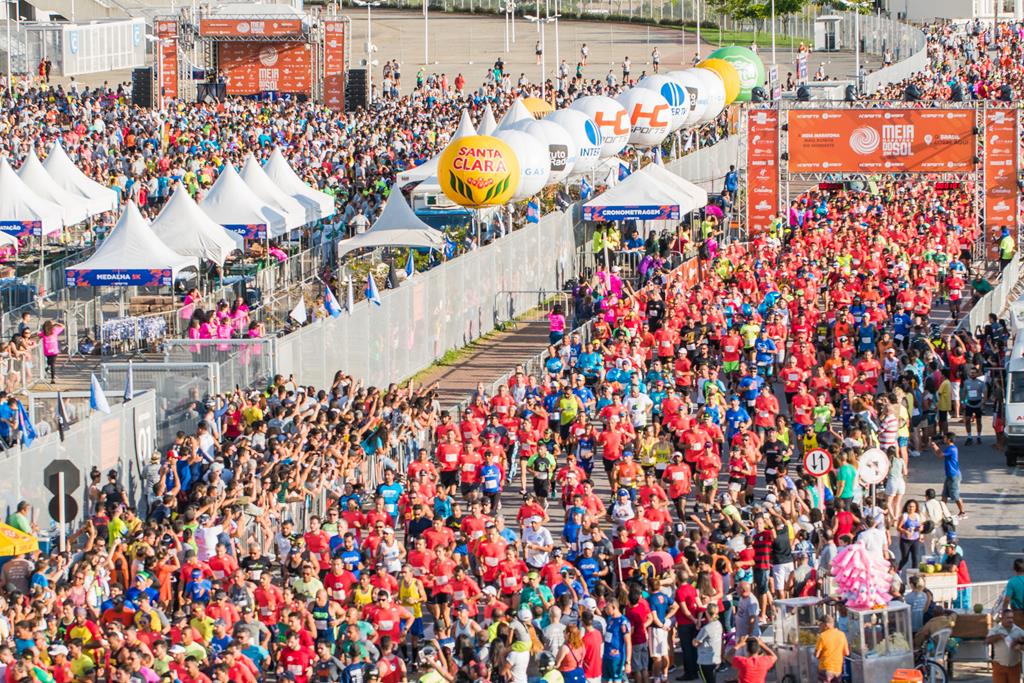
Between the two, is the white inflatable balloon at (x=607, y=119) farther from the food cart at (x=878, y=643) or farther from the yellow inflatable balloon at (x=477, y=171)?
the food cart at (x=878, y=643)

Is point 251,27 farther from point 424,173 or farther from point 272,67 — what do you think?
point 424,173

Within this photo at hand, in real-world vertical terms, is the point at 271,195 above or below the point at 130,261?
above

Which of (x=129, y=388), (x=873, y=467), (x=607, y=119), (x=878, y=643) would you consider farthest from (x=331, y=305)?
(x=607, y=119)

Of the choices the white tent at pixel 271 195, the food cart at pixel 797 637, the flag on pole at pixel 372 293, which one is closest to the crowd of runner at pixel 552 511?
the food cart at pixel 797 637

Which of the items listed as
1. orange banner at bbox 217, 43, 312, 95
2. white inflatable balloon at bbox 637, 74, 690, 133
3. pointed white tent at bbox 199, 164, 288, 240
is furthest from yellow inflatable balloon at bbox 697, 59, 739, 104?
pointed white tent at bbox 199, 164, 288, 240

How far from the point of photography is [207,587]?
65.7 feet

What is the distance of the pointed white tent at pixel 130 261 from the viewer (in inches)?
1324

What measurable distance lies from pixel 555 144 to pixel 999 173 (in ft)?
28.7

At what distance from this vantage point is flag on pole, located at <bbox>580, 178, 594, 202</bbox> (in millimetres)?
45875

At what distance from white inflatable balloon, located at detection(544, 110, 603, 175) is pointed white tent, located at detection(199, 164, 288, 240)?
785 cm

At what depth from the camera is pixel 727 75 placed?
60969 millimetres

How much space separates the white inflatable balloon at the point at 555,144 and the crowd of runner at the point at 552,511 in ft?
29.8

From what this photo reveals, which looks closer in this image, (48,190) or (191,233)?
(191,233)

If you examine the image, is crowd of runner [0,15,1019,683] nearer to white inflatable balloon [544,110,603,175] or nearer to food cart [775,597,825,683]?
food cart [775,597,825,683]
